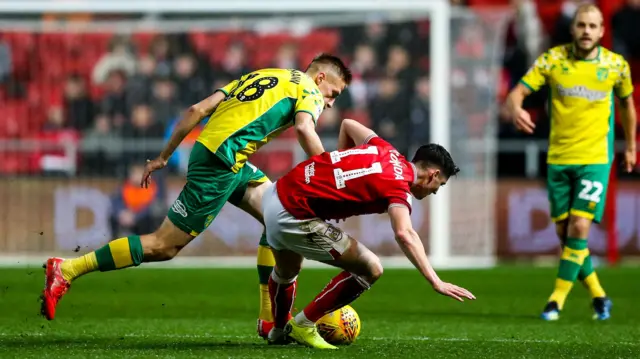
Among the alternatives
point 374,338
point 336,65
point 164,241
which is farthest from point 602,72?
point 164,241

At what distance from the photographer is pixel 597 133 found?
32.6ft

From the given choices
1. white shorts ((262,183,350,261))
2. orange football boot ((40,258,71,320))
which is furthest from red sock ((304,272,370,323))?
orange football boot ((40,258,71,320))

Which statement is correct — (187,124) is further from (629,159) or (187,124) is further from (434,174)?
(629,159)

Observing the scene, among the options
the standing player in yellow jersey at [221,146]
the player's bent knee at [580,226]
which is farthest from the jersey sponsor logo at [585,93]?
the standing player in yellow jersey at [221,146]

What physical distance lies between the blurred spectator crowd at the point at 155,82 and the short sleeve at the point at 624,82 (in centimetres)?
587

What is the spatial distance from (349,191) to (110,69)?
9.72 m

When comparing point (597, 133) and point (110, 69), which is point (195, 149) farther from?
point (110, 69)

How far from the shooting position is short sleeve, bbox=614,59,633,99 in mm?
9805

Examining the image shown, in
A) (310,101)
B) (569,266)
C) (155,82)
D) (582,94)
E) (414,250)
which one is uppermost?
(155,82)

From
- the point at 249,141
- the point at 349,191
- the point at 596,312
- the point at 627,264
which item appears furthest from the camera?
the point at 627,264

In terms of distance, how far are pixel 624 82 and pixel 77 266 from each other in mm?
4660

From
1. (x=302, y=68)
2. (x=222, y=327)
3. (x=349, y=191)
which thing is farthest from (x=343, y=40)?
(x=349, y=191)

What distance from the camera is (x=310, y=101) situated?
7539mm

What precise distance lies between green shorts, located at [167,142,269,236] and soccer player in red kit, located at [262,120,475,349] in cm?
69
